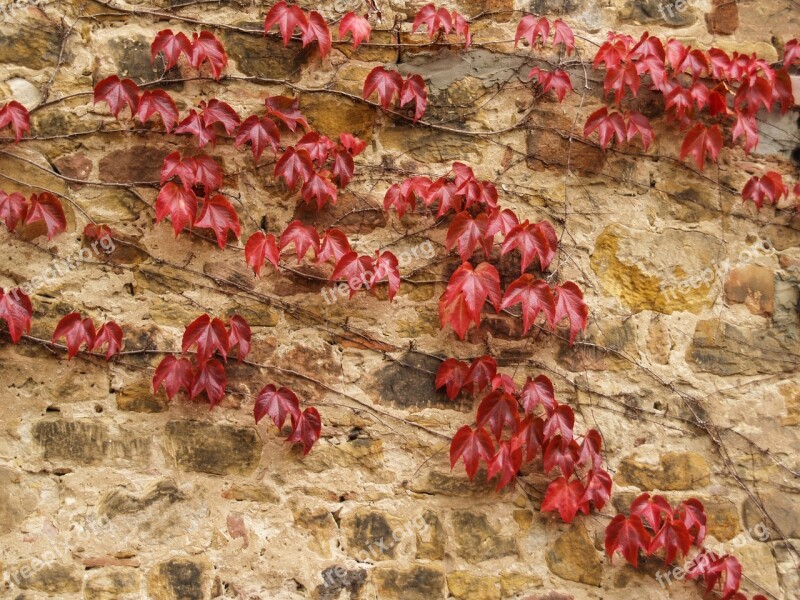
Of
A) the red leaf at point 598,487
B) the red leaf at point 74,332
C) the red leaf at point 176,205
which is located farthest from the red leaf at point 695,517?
the red leaf at point 74,332

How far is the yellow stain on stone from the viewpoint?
2672mm

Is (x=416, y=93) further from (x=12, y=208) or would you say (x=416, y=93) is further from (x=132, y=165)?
(x=12, y=208)

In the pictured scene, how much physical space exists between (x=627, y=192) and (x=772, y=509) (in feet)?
3.97

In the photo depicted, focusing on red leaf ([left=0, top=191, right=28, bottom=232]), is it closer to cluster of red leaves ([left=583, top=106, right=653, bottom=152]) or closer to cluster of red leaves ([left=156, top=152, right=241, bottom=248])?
cluster of red leaves ([left=156, top=152, right=241, bottom=248])

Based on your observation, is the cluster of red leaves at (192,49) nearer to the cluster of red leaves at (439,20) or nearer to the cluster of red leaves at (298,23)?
the cluster of red leaves at (298,23)

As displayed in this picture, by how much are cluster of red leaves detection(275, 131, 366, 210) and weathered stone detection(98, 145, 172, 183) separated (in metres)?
0.42

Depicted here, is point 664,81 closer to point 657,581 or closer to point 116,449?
point 657,581

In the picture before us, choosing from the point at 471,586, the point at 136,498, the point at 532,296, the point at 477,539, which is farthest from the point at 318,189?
the point at 471,586

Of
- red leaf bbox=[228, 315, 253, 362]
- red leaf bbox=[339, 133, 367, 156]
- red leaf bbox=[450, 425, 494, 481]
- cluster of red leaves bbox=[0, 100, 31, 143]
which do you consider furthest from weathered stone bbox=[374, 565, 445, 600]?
cluster of red leaves bbox=[0, 100, 31, 143]

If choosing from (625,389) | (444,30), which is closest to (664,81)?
(444,30)

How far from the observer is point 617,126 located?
106 inches

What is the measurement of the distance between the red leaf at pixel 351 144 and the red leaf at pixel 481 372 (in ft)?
2.71

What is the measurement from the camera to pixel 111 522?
2316mm

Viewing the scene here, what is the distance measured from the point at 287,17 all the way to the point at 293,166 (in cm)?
52
